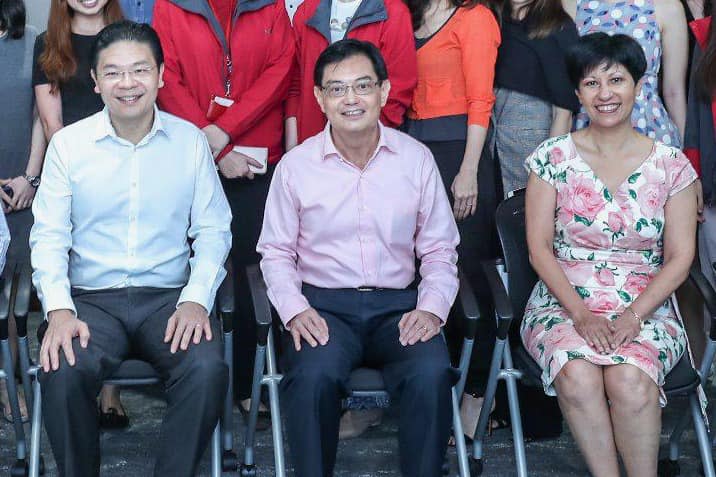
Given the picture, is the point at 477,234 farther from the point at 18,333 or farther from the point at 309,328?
the point at 18,333

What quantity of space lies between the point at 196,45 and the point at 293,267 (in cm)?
87

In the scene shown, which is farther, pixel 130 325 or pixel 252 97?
pixel 252 97

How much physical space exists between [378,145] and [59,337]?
1.13 metres

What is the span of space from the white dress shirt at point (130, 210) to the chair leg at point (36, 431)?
29 centimetres

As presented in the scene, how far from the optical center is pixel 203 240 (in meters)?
3.47

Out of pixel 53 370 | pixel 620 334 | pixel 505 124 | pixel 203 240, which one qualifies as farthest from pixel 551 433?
pixel 53 370

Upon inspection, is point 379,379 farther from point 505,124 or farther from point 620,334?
point 505,124

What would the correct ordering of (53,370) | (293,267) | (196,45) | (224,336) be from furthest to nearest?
(196,45) < (293,267) < (224,336) < (53,370)

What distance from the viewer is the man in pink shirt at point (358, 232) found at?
11.0 feet

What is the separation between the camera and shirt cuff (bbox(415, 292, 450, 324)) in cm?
337

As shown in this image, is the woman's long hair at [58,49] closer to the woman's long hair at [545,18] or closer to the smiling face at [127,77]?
the smiling face at [127,77]

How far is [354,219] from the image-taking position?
136 inches

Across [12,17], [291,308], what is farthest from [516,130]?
[12,17]

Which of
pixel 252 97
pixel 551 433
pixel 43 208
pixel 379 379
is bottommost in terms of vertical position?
pixel 551 433
